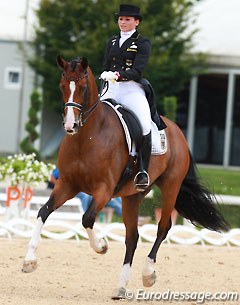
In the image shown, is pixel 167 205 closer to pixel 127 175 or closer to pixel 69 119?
pixel 127 175

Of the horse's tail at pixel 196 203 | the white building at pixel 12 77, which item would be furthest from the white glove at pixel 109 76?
the white building at pixel 12 77

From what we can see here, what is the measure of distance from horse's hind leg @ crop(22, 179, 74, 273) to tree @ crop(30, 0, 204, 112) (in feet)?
74.1

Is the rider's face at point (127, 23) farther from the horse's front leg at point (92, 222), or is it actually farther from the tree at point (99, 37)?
the tree at point (99, 37)

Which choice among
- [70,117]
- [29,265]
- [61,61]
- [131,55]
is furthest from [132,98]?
[29,265]

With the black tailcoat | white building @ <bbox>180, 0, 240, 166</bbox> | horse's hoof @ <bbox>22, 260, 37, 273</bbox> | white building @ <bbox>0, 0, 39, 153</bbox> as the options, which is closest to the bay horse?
horse's hoof @ <bbox>22, 260, 37, 273</bbox>

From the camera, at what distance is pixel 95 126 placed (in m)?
8.34

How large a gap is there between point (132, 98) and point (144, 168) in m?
0.68

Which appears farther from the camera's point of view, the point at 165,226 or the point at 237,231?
the point at 237,231

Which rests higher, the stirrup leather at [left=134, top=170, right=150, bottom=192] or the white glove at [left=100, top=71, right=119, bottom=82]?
the white glove at [left=100, top=71, right=119, bottom=82]

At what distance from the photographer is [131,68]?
28.9 ft

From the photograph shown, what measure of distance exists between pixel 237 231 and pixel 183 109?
779 inches

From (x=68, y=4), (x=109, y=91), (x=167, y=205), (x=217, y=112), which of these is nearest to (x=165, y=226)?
(x=167, y=205)

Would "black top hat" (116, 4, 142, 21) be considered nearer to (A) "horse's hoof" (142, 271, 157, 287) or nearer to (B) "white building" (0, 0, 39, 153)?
Answer: (A) "horse's hoof" (142, 271, 157, 287)

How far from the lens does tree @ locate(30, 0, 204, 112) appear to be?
30922 mm
